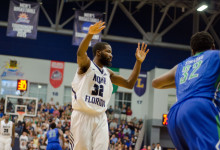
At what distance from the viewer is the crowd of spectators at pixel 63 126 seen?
52.9 feet

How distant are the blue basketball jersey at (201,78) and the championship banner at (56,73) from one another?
21119 mm

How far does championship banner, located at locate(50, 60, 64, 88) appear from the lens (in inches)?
932

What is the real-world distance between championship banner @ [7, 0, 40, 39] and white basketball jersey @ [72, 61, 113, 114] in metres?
13.1

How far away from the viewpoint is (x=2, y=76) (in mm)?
24141

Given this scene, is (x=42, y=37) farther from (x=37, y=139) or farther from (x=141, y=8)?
(x=37, y=139)

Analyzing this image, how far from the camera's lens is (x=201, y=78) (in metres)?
2.72

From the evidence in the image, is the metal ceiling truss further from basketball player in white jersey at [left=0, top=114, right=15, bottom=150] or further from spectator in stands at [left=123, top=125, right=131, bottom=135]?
basketball player in white jersey at [left=0, top=114, right=15, bottom=150]

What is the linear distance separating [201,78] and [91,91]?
203cm

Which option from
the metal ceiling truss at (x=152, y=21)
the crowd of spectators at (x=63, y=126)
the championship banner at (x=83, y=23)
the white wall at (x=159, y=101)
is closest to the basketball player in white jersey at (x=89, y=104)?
the crowd of spectators at (x=63, y=126)

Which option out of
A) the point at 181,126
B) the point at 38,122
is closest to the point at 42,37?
the point at 38,122

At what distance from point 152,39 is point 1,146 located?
15968 millimetres

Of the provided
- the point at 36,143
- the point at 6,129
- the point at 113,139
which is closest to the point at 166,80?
the point at 6,129

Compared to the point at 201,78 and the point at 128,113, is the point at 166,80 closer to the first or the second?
the point at 201,78

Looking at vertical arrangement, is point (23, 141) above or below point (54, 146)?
below
